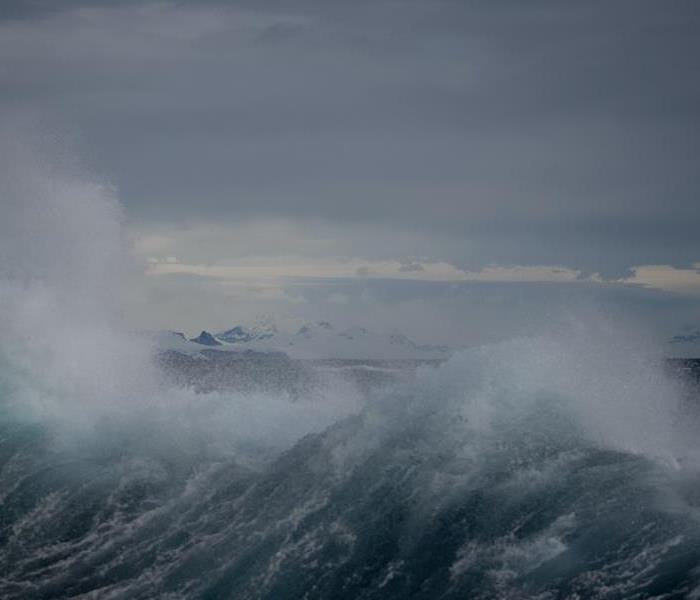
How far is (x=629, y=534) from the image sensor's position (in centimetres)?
2317

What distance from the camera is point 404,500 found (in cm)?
2747

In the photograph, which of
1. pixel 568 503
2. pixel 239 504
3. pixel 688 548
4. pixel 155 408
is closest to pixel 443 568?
pixel 568 503

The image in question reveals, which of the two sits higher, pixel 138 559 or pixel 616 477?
pixel 616 477

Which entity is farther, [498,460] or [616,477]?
[498,460]

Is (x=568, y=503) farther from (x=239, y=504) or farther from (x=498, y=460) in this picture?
(x=239, y=504)

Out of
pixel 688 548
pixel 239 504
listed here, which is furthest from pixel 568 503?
pixel 239 504

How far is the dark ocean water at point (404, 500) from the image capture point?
76.3ft

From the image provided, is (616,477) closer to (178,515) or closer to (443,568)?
(443,568)

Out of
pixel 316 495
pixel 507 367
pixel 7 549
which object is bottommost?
pixel 7 549

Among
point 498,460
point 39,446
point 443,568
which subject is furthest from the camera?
point 39,446

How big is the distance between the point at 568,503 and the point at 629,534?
2.33 m

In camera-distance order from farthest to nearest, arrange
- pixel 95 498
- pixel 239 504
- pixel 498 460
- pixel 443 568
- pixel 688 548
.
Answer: pixel 95 498 < pixel 239 504 < pixel 498 460 < pixel 443 568 < pixel 688 548

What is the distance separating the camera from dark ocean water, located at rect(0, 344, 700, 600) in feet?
76.3

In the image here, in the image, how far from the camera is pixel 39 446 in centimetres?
3853
